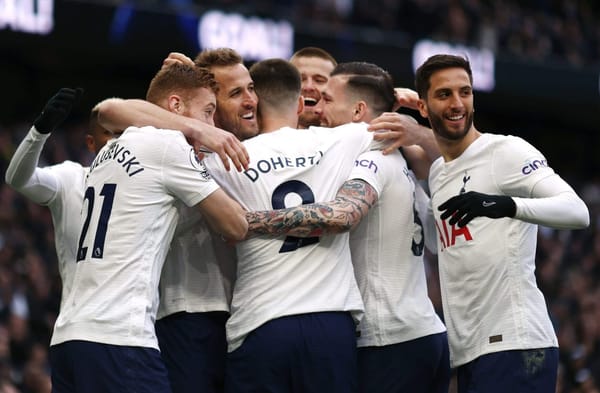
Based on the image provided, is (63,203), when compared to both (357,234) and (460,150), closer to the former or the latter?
(357,234)

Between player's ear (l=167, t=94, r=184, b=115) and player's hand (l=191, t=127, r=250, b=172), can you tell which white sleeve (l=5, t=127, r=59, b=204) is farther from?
player's hand (l=191, t=127, r=250, b=172)

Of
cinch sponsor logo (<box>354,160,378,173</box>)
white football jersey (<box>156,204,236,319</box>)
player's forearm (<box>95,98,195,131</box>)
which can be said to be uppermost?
player's forearm (<box>95,98,195,131</box>)

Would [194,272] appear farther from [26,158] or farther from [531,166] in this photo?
[531,166]

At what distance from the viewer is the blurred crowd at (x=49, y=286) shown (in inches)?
439

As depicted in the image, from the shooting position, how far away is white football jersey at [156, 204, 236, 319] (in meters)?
5.87

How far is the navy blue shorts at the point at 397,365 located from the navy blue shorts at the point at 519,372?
33cm

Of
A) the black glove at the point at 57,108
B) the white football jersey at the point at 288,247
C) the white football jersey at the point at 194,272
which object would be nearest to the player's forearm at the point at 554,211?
the white football jersey at the point at 288,247

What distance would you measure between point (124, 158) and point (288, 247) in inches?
35.6

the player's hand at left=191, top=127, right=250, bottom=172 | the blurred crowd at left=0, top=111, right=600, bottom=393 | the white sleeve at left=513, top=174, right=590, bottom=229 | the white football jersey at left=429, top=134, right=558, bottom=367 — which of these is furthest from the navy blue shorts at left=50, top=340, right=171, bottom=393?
the blurred crowd at left=0, top=111, right=600, bottom=393

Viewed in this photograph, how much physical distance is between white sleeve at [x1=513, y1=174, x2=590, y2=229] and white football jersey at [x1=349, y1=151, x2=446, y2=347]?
77 cm

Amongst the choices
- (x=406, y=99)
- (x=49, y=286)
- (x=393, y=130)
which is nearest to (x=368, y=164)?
(x=393, y=130)

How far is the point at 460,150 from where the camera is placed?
611 cm

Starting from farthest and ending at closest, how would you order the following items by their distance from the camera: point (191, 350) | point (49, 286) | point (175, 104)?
point (49, 286)
point (175, 104)
point (191, 350)

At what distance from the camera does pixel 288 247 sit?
18.8 ft
